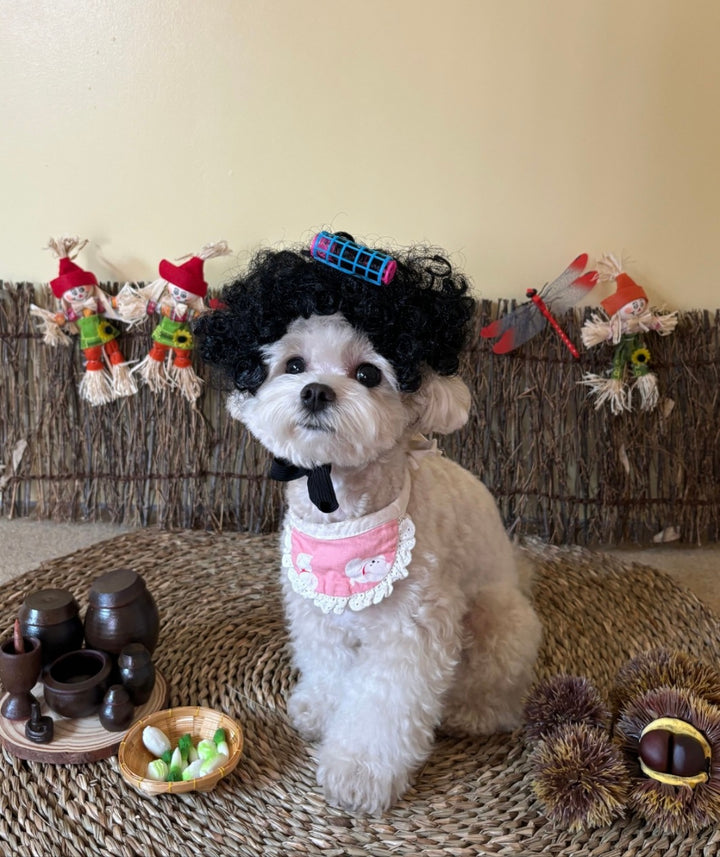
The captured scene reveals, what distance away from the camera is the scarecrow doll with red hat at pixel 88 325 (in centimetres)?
172

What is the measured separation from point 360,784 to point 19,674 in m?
0.54

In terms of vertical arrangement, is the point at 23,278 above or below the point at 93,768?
above

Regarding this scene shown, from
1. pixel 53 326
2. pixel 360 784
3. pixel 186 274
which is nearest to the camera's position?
pixel 360 784

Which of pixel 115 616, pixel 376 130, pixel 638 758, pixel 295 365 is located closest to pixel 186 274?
pixel 376 130

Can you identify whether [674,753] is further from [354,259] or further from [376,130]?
[376,130]


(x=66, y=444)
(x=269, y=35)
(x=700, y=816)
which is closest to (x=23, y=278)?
(x=66, y=444)

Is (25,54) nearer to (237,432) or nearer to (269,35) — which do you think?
(269,35)

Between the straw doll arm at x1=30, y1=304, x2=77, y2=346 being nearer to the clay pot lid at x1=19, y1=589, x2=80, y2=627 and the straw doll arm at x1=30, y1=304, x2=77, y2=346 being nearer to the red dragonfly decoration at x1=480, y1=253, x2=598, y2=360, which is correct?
the clay pot lid at x1=19, y1=589, x2=80, y2=627

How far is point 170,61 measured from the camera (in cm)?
167

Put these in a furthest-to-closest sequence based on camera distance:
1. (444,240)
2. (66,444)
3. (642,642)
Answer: (66,444) < (444,240) < (642,642)

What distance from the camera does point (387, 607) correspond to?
108 cm

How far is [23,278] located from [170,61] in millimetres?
658

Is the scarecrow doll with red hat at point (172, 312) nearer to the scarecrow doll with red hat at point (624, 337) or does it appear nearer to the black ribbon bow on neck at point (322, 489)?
the black ribbon bow on neck at point (322, 489)

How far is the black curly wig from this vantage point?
0.98 m
